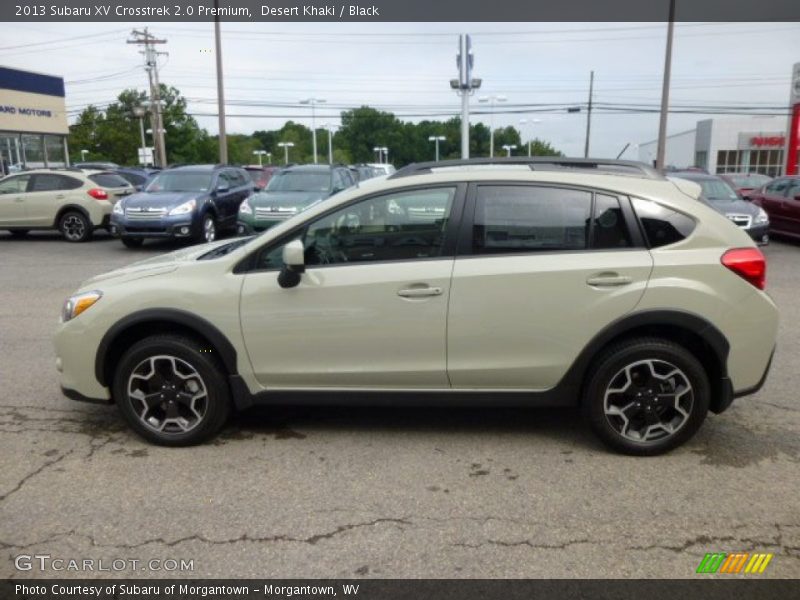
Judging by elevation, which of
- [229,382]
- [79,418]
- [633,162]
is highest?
[633,162]

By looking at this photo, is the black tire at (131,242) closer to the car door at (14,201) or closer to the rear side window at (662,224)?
the car door at (14,201)

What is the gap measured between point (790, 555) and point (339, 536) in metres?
2.04

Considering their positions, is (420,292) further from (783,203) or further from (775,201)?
(775,201)

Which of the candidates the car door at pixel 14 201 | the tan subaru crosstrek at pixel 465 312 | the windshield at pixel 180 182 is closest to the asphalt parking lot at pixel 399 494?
the tan subaru crosstrek at pixel 465 312

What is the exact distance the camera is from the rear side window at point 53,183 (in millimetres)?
15281

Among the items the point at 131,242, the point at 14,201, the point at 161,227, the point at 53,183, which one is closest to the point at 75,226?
the point at 53,183

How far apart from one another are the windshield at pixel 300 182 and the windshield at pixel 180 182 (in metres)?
1.43

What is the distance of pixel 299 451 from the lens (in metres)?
4.05

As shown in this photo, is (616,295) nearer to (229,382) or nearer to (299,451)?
(299,451)

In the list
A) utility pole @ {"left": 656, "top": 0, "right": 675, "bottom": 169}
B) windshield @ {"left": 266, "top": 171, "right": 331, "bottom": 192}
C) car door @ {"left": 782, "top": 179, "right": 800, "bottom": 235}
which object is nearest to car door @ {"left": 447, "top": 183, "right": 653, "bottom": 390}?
windshield @ {"left": 266, "top": 171, "right": 331, "bottom": 192}

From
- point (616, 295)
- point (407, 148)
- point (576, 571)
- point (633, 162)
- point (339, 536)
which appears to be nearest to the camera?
point (576, 571)

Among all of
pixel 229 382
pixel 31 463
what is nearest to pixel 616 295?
pixel 229 382

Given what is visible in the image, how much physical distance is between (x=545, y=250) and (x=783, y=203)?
13179 millimetres

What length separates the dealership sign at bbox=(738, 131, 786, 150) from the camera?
5778 centimetres
